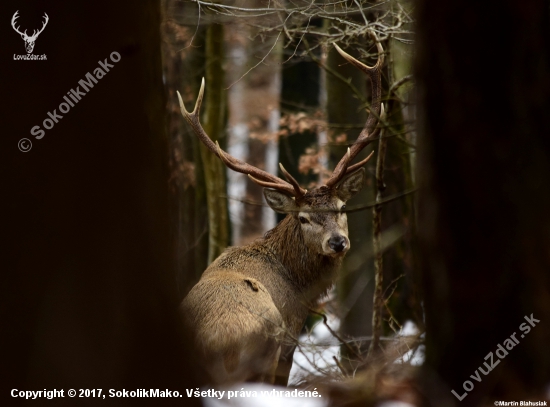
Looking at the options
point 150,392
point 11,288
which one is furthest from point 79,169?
point 150,392

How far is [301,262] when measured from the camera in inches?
319

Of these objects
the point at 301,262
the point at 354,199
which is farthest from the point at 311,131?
the point at 301,262

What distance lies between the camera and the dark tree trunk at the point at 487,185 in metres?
3.71

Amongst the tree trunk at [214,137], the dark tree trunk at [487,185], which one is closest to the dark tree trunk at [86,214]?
the dark tree trunk at [487,185]

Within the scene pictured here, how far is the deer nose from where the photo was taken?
25.0 feet

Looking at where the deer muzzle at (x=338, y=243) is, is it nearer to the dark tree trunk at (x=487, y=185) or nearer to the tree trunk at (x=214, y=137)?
the tree trunk at (x=214, y=137)

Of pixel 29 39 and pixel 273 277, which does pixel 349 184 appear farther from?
pixel 29 39

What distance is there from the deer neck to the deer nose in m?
0.41

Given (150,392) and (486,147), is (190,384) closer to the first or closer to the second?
(150,392)

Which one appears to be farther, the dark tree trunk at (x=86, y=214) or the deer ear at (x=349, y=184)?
the deer ear at (x=349, y=184)

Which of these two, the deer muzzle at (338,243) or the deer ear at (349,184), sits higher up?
the deer ear at (349,184)

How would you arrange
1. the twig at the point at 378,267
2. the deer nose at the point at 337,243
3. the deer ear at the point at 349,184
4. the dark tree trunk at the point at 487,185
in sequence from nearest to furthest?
1. the dark tree trunk at the point at 487,185
2. the twig at the point at 378,267
3. the deer nose at the point at 337,243
4. the deer ear at the point at 349,184

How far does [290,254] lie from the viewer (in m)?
8.13

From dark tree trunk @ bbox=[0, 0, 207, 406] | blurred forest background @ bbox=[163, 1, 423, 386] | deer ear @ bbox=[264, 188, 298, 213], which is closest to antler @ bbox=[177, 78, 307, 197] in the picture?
deer ear @ bbox=[264, 188, 298, 213]
